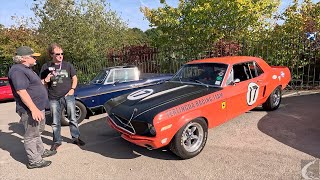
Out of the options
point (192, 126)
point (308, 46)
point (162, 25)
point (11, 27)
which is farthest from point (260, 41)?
point (11, 27)

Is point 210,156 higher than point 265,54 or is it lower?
lower

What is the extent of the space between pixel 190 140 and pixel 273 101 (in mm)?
3196

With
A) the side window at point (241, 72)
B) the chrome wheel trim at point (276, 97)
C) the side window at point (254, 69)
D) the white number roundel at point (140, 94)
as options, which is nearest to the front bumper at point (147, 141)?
the white number roundel at point (140, 94)

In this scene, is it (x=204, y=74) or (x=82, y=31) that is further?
(x=82, y=31)

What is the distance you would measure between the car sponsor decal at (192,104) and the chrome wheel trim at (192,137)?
27 centimetres

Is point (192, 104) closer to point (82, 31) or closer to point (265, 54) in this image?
point (265, 54)

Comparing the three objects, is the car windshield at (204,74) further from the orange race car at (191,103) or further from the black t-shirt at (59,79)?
the black t-shirt at (59,79)

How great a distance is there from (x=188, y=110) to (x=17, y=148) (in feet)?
11.7

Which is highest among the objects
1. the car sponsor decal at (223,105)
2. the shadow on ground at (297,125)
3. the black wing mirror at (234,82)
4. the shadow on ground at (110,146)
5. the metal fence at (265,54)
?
the metal fence at (265,54)

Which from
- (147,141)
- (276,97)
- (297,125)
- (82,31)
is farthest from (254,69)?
(82,31)

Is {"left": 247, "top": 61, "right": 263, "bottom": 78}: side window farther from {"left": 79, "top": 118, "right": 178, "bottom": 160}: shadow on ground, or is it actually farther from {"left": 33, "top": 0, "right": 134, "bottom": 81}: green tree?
{"left": 33, "top": 0, "right": 134, "bottom": 81}: green tree

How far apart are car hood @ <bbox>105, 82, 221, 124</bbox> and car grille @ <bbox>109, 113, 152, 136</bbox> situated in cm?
7

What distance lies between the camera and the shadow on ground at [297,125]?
461 centimetres

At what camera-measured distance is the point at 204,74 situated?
5.32 m
